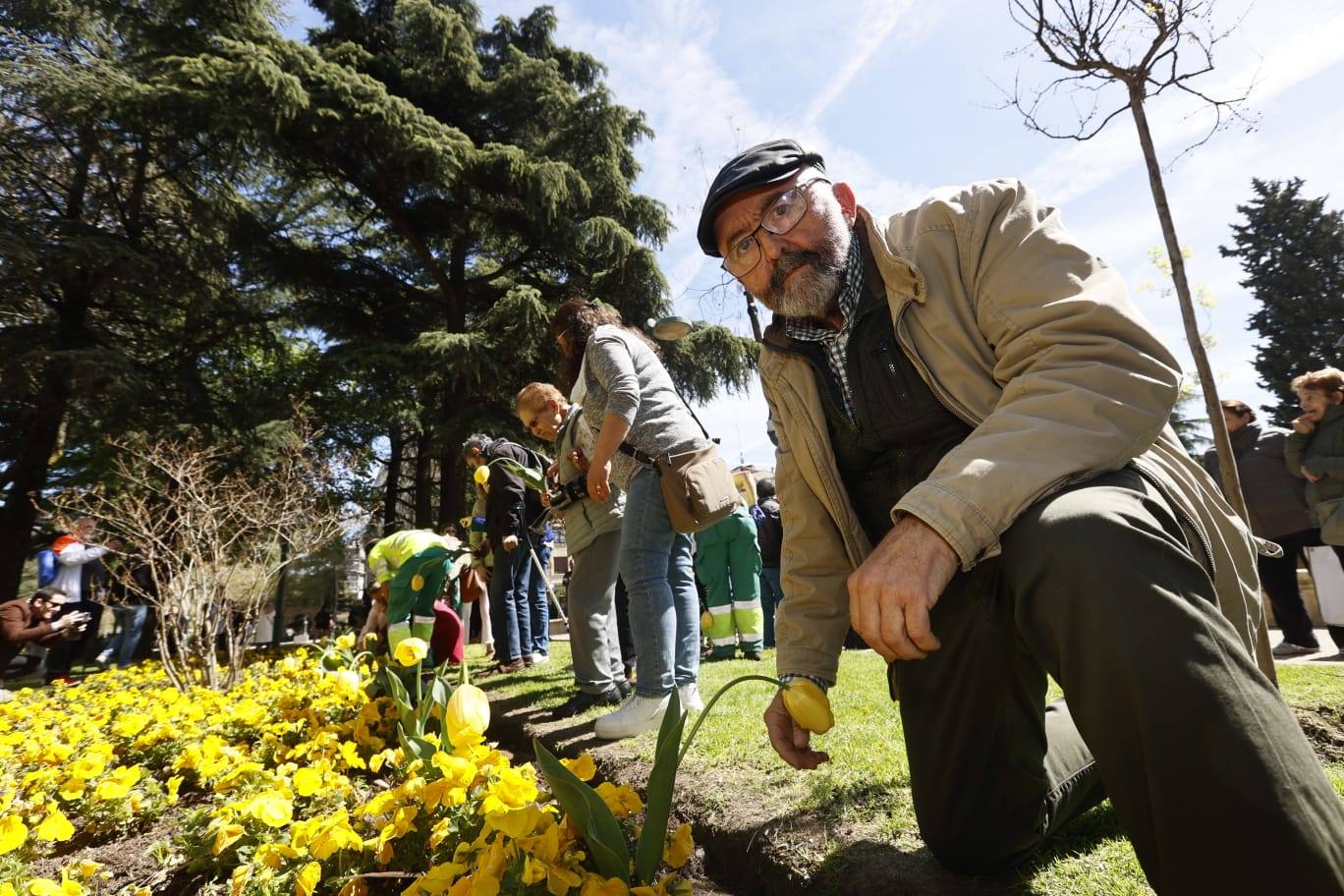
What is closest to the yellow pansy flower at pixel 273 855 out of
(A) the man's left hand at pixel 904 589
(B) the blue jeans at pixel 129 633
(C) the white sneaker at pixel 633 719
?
(A) the man's left hand at pixel 904 589

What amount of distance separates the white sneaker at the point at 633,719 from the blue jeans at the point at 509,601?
2.64 meters

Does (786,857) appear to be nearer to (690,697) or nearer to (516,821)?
(516,821)

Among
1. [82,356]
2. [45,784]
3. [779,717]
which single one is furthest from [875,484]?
[82,356]

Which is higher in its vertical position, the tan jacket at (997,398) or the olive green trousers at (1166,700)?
the tan jacket at (997,398)

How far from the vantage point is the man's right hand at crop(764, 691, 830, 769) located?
1520 mm

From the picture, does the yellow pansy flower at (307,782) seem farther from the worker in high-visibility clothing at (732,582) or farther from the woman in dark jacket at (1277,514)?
the woman in dark jacket at (1277,514)

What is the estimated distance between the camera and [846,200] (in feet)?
5.96

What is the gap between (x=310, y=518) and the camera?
756 cm

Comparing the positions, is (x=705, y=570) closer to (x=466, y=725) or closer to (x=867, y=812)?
(x=867, y=812)

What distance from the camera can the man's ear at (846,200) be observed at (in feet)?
5.90

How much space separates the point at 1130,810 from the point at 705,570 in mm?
5625

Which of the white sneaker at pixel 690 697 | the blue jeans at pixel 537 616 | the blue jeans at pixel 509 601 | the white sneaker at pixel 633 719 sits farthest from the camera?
the blue jeans at pixel 537 616

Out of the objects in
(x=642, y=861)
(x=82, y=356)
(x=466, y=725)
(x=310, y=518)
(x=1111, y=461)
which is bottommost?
(x=642, y=861)

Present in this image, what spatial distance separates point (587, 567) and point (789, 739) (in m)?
2.13
